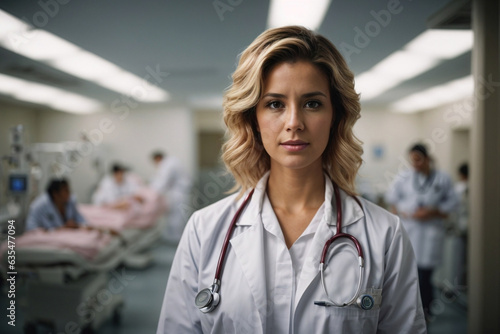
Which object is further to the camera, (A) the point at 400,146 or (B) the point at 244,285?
(A) the point at 400,146

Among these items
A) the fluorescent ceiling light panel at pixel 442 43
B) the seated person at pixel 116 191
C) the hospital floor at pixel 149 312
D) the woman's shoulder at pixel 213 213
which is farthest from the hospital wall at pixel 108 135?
the fluorescent ceiling light panel at pixel 442 43

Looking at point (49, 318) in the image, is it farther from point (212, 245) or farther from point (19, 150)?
point (212, 245)

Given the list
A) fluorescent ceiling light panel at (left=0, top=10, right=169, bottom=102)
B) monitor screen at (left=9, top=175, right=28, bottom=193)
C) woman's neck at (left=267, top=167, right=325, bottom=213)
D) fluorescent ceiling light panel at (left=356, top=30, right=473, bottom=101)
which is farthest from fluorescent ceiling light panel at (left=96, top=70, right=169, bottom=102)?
woman's neck at (left=267, top=167, right=325, bottom=213)

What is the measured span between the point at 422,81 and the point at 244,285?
2864mm

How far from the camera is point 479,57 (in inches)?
68.9

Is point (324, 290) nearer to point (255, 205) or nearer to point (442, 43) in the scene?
point (255, 205)

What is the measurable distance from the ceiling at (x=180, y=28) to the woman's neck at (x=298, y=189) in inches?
33.7

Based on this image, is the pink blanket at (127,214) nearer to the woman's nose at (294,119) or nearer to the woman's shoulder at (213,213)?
the woman's shoulder at (213,213)

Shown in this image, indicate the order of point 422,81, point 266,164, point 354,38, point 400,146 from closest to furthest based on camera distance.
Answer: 1. point 266,164
2. point 354,38
3. point 422,81
4. point 400,146

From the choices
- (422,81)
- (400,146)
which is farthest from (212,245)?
(400,146)

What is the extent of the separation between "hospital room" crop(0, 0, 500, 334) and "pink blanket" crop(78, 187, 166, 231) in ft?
0.07

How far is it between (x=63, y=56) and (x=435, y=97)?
3.53 metres

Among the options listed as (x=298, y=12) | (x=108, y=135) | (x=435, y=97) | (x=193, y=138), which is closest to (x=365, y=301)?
(x=298, y=12)

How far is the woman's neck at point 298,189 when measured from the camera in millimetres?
1020
